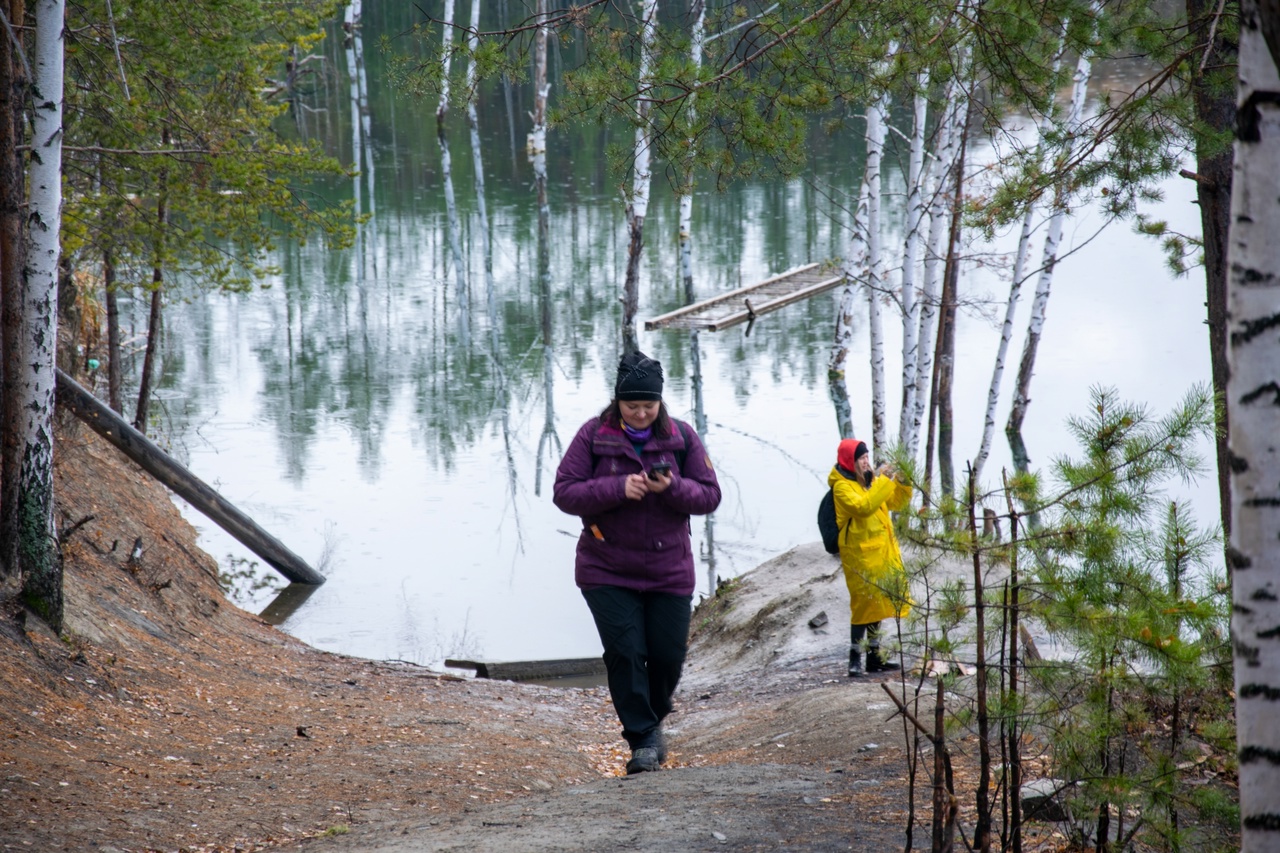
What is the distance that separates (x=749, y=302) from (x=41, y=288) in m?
12.1

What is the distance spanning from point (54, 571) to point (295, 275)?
22.6 meters

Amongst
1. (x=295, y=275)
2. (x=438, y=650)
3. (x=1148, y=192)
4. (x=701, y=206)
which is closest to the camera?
(x=1148, y=192)

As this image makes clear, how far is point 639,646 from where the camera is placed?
493 centimetres

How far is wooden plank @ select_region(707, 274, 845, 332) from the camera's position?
16.3m

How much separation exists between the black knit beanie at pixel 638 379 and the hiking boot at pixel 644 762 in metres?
1.55

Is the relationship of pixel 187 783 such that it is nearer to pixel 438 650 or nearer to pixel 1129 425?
pixel 1129 425

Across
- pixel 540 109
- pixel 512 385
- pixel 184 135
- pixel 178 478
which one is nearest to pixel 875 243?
pixel 184 135

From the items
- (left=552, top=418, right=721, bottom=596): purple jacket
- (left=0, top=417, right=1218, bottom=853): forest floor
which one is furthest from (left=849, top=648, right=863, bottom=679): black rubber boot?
(left=552, top=418, right=721, bottom=596): purple jacket

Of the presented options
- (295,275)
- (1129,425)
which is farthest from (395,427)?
(1129,425)

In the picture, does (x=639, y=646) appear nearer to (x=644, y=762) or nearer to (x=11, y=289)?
(x=644, y=762)

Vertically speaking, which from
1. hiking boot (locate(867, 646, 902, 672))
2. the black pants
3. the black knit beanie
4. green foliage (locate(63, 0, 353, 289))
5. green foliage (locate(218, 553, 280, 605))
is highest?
green foliage (locate(63, 0, 353, 289))

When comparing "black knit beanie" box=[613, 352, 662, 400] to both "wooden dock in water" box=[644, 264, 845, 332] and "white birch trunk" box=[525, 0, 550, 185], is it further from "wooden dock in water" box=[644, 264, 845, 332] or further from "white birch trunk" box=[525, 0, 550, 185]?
"white birch trunk" box=[525, 0, 550, 185]

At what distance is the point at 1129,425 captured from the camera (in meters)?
3.15

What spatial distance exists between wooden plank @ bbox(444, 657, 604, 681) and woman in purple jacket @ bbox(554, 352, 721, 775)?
515cm
